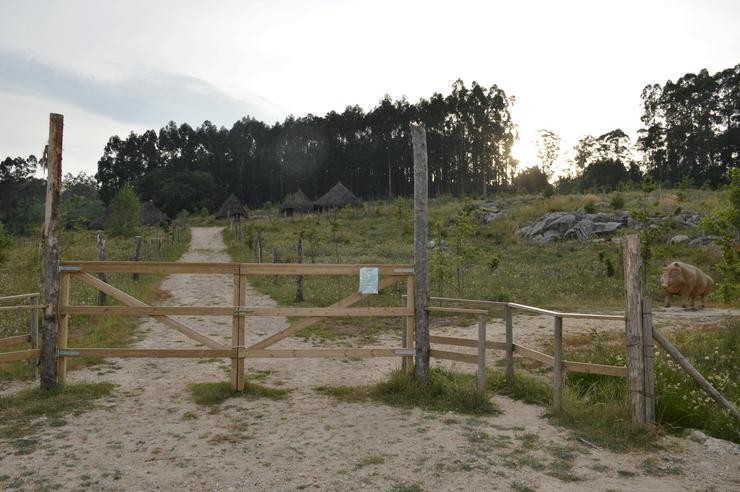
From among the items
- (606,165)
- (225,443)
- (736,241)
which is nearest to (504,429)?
(225,443)

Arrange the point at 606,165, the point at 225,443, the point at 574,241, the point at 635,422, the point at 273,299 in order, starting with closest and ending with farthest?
the point at 225,443, the point at 635,422, the point at 273,299, the point at 574,241, the point at 606,165

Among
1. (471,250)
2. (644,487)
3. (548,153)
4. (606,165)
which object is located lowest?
(644,487)

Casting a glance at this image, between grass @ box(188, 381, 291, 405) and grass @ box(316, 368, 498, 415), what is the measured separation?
622mm

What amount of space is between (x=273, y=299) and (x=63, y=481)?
11.8 metres

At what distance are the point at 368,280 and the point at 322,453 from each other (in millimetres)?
2442

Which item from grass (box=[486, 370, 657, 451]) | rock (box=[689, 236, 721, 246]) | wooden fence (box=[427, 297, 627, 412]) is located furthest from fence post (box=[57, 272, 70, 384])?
rock (box=[689, 236, 721, 246])

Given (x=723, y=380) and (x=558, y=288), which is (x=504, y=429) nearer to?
(x=723, y=380)

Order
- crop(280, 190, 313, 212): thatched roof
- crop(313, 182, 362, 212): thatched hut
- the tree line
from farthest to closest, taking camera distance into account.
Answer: the tree line, crop(280, 190, 313, 212): thatched roof, crop(313, 182, 362, 212): thatched hut

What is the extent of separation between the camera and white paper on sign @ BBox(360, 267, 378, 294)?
6.90 meters

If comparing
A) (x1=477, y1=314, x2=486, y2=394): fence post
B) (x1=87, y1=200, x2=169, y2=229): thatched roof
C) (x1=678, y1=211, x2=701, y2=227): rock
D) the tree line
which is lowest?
(x1=477, y1=314, x2=486, y2=394): fence post

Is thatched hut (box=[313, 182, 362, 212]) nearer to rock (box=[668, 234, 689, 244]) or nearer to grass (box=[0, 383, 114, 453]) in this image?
rock (box=[668, 234, 689, 244])

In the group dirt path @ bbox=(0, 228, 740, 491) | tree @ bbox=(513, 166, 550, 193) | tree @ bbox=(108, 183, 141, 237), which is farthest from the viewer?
tree @ bbox=(513, 166, 550, 193)

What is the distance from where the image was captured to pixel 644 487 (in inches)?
171

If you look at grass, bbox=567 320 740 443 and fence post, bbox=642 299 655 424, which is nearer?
fence post, bbox=642 299 655 424
